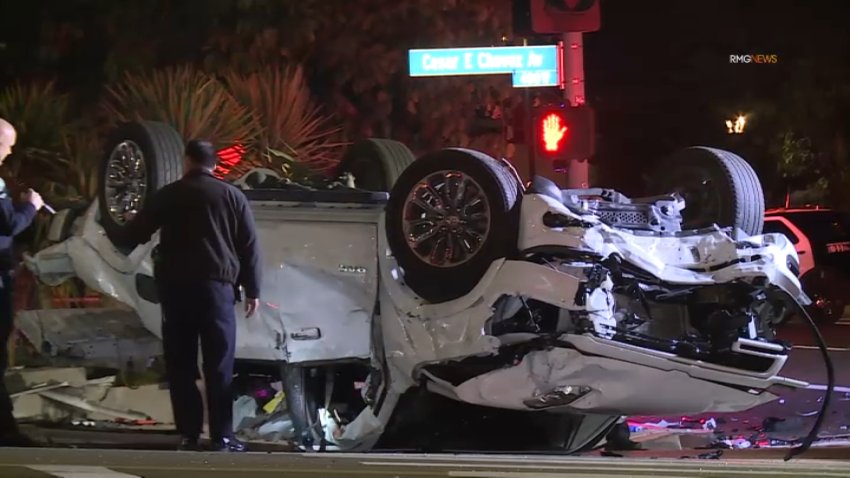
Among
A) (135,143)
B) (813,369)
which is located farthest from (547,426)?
(813,369)

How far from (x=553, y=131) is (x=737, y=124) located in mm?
21967

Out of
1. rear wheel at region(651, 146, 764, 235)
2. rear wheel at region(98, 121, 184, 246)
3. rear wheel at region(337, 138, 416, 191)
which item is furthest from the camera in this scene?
rear wheel at region(337, 138, 416, 191)

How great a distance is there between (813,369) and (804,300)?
4.87 meters

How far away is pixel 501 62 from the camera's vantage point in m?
10.8

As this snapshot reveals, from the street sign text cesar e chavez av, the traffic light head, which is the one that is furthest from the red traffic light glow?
the street sign text cesar e chavez av

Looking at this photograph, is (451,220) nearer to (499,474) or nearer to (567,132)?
(499,474)

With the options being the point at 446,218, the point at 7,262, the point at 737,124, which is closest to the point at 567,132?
the point at 446,218

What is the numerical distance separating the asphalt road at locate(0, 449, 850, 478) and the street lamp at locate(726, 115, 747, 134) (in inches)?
1043

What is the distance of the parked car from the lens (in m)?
13.3

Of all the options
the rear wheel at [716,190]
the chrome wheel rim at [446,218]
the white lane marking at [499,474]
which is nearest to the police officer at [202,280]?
the chrome wheel rim at [446,218]

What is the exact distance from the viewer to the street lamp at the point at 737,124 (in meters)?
29.6

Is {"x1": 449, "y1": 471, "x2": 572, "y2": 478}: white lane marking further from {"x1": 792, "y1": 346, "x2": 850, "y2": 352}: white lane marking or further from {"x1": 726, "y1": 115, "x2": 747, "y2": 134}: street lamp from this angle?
{"x1": 726, "y1": 115, "x2": 747, "y2": 134}: street lamp

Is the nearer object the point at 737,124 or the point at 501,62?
the point at 501,62

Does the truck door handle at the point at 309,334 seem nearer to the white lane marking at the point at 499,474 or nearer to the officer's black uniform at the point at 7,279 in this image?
the white lane marking at the point at 499,474
